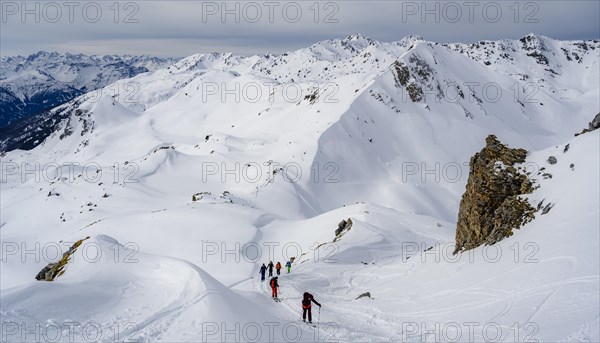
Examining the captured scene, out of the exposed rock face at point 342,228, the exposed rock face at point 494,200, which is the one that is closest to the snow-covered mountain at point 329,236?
the exposed rock face at point 494,200

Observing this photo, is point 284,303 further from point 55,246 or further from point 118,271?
point 55,246

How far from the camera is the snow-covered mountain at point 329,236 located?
12969mm

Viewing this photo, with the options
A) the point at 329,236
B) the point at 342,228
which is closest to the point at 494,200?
the point at 342,228

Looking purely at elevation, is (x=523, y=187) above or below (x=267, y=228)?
above

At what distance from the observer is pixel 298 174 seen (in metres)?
79.5

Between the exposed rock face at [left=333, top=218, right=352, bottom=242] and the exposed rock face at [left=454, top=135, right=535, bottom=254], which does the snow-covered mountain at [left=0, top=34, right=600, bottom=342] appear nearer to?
the exposed rock face at [left=454, top=135, right=535, bottom=254]

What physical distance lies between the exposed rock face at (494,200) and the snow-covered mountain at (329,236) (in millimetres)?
913

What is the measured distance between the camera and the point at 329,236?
39188mm

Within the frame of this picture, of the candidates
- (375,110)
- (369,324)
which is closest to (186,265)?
(369,324)

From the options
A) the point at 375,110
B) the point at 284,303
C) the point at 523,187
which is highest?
the point at 375,110

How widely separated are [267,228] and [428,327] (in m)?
31.3

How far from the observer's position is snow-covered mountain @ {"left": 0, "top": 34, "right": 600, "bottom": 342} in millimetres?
12969

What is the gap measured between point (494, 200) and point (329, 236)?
18.4 metres

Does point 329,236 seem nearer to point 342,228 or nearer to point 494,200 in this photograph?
point 342,228
